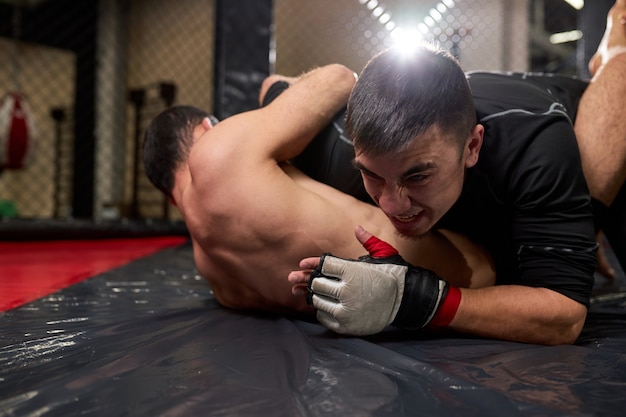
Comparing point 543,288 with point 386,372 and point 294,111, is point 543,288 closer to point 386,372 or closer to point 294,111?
point 386,372

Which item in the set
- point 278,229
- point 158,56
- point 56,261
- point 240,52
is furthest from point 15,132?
point 278,229

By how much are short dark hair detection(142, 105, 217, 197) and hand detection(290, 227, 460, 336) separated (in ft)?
1.67

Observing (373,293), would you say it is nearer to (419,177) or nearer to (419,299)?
(419,299)

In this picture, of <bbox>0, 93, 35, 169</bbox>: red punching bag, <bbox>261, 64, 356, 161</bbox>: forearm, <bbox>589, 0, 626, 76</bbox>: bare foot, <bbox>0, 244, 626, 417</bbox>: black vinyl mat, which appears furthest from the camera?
<bbox>0, 93, 35, 169</bbox>: red punching bag

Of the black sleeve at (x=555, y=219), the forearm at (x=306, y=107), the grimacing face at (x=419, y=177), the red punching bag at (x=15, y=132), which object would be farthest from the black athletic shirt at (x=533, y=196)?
the red punching bag at (x=15, y=132)

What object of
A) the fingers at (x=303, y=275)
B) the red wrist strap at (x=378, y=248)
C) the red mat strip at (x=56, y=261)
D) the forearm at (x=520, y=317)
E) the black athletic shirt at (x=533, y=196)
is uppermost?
the black athletic shirt at (x=533, y=196)

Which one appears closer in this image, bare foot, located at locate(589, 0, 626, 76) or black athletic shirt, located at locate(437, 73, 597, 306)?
black athletic shirt, located at locate(437, 73, 597, 306)

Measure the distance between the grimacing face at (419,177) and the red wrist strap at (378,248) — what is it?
0.06m

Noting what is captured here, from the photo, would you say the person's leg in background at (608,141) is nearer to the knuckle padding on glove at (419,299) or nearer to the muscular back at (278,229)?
the muscular back at (278,229)

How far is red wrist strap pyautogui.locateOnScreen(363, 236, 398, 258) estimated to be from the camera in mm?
1068

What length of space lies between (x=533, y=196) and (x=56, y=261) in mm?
1954

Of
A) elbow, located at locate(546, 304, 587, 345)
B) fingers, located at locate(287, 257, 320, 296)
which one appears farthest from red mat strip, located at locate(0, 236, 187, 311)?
elbow, located at locate(546, 304, 587, 345)

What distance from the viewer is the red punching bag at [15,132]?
168 inches

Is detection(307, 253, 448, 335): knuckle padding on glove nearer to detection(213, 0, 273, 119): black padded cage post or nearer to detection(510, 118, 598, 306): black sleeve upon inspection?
detection(510, 118, 598, 306): black sleeve
